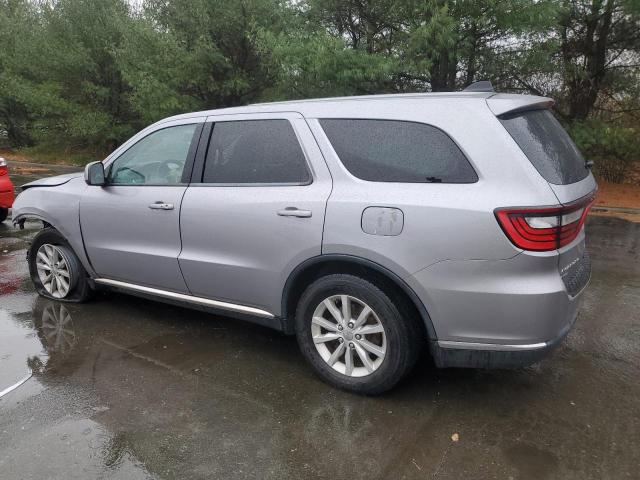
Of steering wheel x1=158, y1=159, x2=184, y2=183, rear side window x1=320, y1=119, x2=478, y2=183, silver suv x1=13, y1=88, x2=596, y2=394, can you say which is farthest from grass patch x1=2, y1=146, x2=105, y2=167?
rear side window x1=320, y1=119, x2=478, y2=183

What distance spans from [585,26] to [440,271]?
38.1 ft

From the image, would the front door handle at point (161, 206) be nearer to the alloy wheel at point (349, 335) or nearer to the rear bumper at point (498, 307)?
the alloy wheel at point (349, 335)

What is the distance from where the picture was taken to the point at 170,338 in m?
4.21

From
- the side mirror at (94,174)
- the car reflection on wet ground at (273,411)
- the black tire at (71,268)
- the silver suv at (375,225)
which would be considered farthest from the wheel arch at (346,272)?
the black tire at (71,268)

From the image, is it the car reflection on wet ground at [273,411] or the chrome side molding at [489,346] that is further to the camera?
the chrome side molding at [489,346]

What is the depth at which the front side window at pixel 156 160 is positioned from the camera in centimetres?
406

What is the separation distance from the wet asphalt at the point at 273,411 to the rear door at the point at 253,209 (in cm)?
56

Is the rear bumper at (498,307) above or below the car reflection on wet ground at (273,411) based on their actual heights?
above

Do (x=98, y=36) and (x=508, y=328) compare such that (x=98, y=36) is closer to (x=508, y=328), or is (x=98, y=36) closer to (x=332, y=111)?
(x=332, y=111)

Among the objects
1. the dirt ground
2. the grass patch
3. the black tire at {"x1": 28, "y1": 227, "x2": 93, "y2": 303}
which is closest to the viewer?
the black tire at {"x1": 28, "y1": 227, "x2": 93, "y2": 303}

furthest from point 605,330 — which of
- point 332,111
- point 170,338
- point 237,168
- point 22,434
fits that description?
point 22,434

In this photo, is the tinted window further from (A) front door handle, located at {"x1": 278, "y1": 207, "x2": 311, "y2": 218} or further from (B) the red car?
(B) the red car

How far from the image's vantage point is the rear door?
11.0 feet

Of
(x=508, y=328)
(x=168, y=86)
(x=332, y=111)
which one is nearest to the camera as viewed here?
(x=508, y=328)
